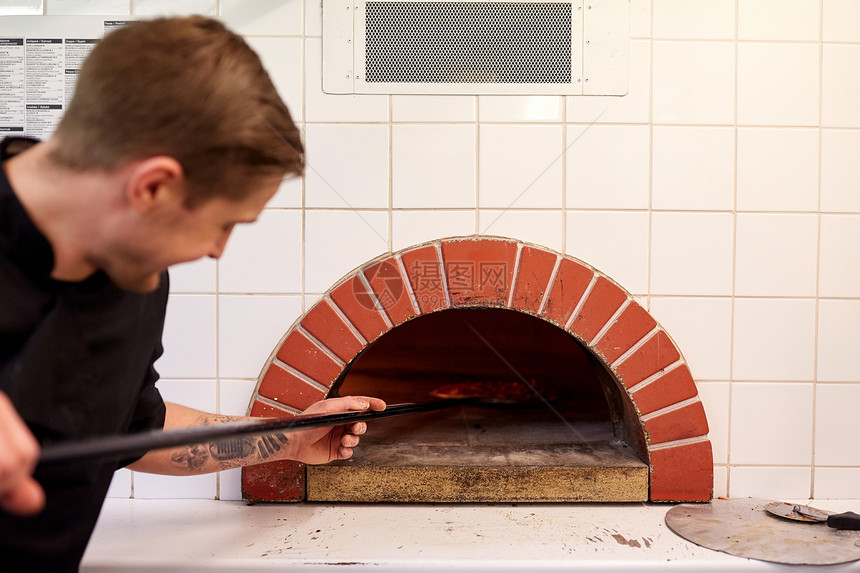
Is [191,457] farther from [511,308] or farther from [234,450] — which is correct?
[511,308]

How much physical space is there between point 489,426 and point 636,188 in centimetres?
89

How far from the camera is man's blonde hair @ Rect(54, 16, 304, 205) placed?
2.27 ft

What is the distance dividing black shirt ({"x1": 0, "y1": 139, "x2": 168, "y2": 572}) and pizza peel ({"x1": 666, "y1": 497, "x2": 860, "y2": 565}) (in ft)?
4.05

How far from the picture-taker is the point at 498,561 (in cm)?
129

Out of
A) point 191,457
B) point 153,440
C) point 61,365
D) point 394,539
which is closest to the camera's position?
point 153,440

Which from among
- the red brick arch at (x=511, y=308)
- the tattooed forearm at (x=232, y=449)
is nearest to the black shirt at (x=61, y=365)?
the tattooed forearm at (x=232, y=449)

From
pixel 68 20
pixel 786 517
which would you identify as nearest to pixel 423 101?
pixel 68 20

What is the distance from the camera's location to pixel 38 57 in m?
1.61

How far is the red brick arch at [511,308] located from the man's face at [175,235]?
80cm

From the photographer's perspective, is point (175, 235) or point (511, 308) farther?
point (511, 308)

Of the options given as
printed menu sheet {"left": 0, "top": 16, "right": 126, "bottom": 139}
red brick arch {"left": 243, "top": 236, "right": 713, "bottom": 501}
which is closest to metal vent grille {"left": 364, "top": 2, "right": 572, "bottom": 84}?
red brick arch {"left": 243, "top": 236, "right": 713, "bottom": 501}

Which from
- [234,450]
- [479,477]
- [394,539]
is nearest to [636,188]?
[479,477]

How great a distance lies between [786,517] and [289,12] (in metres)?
1.79

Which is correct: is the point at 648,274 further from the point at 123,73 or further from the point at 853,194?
the point at 123,73
